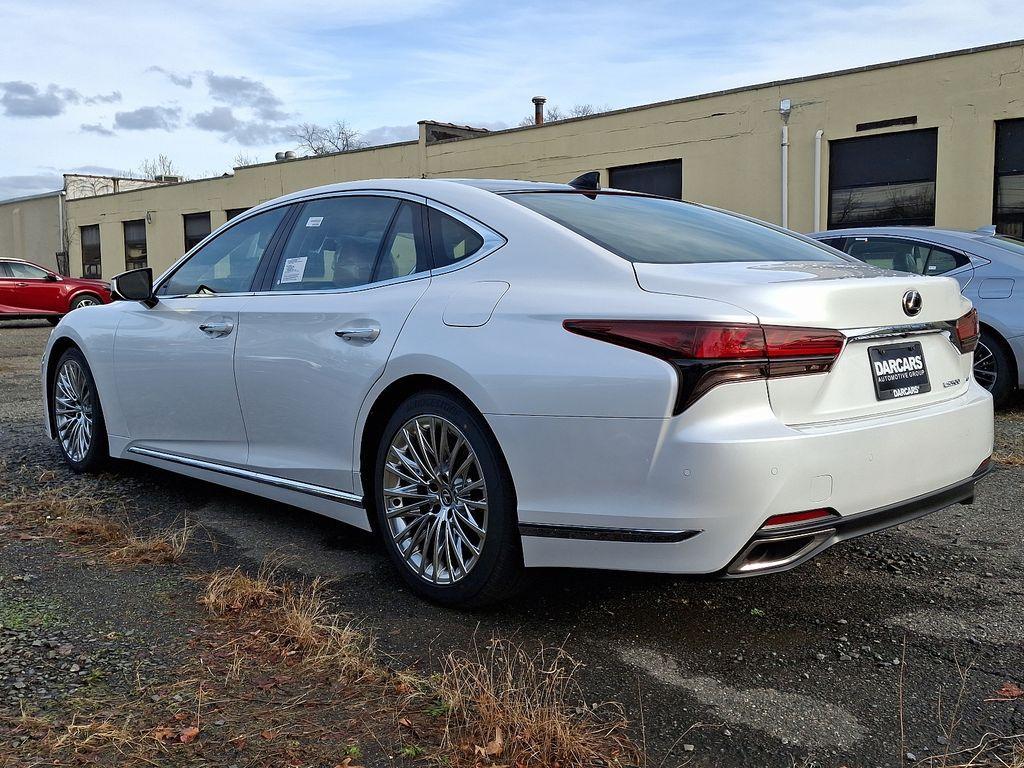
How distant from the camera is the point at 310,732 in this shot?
2492 millimetres

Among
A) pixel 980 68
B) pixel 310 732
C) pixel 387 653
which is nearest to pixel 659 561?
pixel 387 653

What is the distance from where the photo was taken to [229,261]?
4645 millimetres

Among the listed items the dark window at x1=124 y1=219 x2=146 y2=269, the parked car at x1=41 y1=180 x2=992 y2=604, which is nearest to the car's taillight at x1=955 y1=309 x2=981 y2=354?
the parked car at x1=41 y1=180 x2=992 y2=604

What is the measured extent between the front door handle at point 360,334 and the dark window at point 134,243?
108ft

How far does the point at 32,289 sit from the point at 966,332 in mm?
21266

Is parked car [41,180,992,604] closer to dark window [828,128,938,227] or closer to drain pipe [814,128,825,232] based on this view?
dark window [828,128,938,227]

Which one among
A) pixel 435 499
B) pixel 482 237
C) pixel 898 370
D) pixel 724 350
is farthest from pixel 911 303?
pixel 435 499

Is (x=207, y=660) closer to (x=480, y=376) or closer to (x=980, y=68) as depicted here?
(x=480, y=376)

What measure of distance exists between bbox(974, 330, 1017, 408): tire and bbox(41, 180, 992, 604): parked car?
158 inches

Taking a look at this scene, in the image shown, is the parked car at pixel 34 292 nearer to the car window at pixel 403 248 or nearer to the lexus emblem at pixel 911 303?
the car window at pixel 403 248

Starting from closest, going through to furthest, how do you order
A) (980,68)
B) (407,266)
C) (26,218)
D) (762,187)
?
(407,266) < (980,68) < (762,187) < (26,218)

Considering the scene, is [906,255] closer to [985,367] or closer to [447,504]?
[985,367]

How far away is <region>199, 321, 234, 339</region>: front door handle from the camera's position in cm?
430

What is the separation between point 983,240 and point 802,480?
573cm
